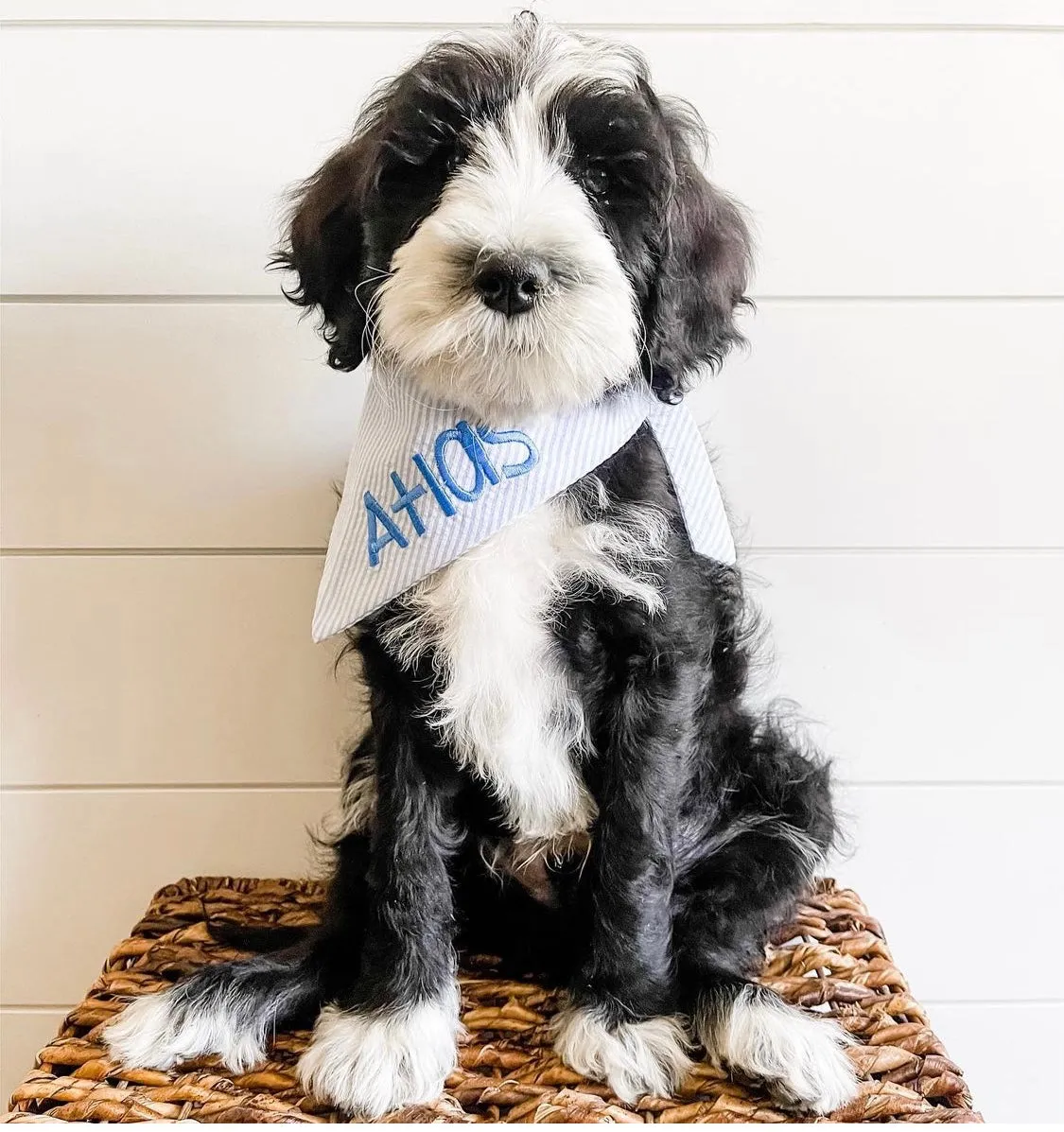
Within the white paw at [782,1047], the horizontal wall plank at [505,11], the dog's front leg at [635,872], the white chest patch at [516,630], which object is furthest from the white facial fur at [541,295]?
the white paw at [782,1047]

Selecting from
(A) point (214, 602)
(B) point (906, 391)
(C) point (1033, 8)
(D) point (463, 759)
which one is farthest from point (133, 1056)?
(C) point (1033, 8)

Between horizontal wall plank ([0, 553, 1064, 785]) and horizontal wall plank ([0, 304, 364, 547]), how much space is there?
2.4 inches

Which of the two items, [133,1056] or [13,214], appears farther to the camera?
[13,214]

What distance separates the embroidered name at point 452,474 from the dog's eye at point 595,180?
0.26m

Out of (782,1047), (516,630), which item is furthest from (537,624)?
(782,1047)

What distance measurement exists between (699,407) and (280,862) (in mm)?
1003

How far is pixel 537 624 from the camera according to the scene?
1.18m

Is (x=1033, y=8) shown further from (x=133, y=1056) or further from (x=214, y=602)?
(x=133, y=1056)

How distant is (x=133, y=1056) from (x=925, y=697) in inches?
49.6

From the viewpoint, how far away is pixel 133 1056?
46.2 inches

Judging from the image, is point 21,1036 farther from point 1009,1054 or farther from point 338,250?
point 1009,1054

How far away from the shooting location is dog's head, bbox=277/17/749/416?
1047 mm

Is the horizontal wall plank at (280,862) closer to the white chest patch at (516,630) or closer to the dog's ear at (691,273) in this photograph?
the white chest patch at (516,630)

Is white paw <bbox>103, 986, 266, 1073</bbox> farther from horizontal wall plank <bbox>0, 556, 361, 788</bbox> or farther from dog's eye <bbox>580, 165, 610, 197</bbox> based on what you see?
dog's eye <bbox>580, 165, 610, 197</bbox>
